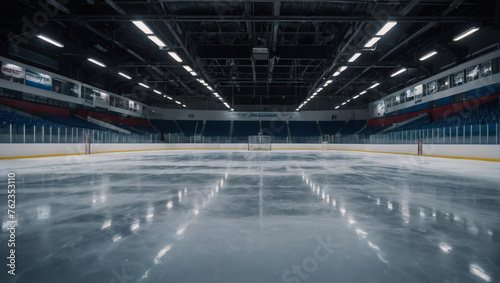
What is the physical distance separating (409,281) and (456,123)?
79.7 feet

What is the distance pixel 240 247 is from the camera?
2398 mm

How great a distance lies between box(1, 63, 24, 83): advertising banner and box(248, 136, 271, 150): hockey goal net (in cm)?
2333

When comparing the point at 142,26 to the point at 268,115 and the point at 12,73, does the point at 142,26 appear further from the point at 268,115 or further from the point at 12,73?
the point at 268,115

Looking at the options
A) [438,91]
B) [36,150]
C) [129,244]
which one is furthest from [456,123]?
[36,150]

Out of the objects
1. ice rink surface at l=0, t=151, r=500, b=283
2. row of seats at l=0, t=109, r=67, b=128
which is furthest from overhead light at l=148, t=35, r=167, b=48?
row of seats at l=0, t=109, r=67, b=128

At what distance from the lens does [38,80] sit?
18.7 meters

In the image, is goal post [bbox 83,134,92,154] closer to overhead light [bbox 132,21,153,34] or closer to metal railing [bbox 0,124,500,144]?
metal railing [bbox 0,124,500,144]

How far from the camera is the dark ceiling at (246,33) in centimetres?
992

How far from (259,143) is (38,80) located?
76.4 ft

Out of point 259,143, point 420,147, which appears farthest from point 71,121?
point 420,147

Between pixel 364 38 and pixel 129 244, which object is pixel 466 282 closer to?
pixel 129 244

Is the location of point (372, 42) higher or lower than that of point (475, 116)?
higher

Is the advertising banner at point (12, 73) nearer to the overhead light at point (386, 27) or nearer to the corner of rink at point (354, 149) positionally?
the corner of rink at point (354, 149)

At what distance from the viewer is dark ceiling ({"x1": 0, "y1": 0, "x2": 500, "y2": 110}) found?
9922mm
